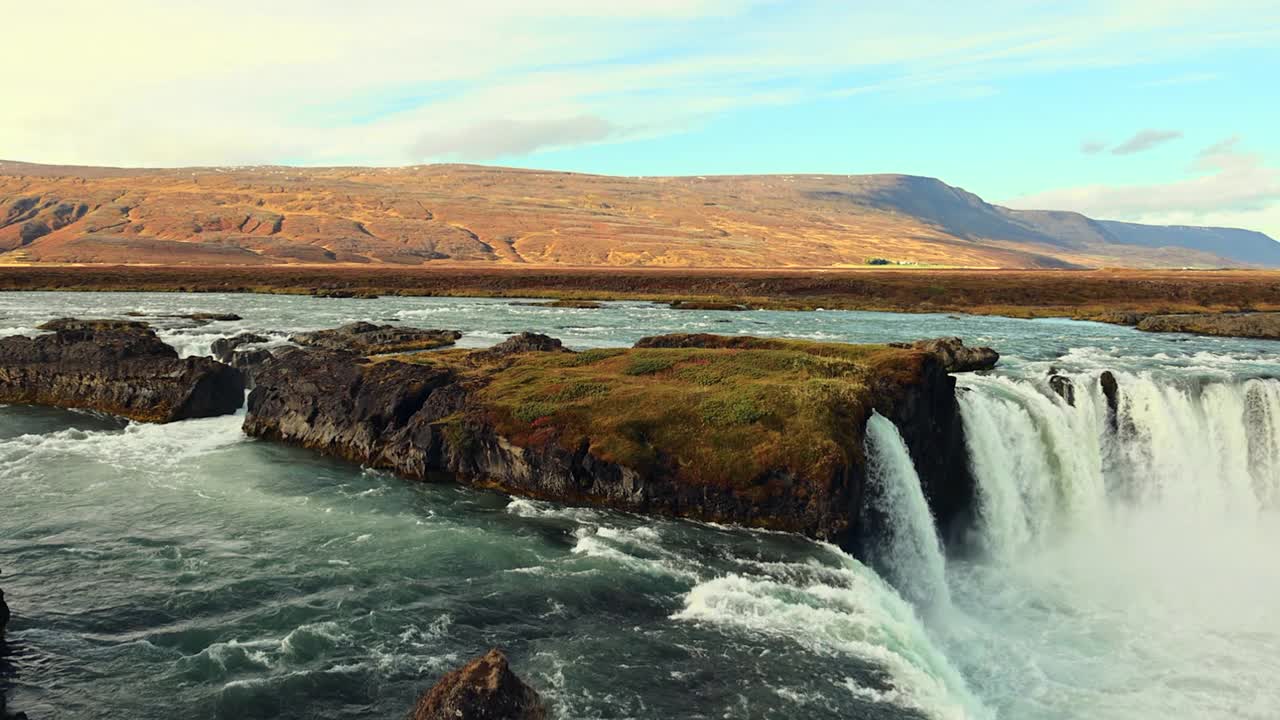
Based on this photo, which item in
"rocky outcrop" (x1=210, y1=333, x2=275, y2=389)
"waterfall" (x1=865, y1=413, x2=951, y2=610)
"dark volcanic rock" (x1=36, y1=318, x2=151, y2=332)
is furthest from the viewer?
"dark volcanic rock" (x1=36, y1=318, x2=151, y2=332)

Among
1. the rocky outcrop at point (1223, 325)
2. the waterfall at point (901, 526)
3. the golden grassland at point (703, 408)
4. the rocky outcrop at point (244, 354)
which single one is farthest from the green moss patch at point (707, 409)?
the rocky outcrop at point (1223, 325)

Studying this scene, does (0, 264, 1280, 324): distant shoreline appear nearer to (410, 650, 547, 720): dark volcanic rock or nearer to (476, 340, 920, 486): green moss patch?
(476, 340, 920, 486): green moss patch

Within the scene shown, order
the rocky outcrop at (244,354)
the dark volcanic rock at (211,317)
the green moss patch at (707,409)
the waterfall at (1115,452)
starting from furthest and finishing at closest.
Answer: the dark volcanic rock at (211,317), the rocky outcrop at (244,354), the waterfall at (1115,452), the green moss patch at (707,409)

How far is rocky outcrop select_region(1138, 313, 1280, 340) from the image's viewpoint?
85.8 metres

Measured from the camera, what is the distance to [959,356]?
5881 cm

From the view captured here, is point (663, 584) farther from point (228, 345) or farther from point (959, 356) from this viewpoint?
point (228, 345)

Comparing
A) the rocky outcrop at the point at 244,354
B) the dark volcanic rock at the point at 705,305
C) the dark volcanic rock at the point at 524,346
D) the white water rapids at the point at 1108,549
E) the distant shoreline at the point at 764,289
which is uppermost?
the distant shoreline at the point at 764,289

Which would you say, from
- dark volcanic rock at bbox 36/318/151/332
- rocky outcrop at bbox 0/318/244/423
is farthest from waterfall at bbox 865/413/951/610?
dark volcanic rock at bbox 36/318/151/332

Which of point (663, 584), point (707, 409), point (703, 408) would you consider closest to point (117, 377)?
point (703, 408)

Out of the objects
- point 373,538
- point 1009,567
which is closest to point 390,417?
point 373,538

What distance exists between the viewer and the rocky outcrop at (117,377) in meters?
50.3

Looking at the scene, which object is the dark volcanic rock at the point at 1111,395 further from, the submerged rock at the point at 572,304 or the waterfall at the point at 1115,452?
the submerged rock at the point at 572,304

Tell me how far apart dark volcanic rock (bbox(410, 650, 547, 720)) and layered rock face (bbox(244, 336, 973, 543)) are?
16.5 metres

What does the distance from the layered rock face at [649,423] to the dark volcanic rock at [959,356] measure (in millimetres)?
9606
